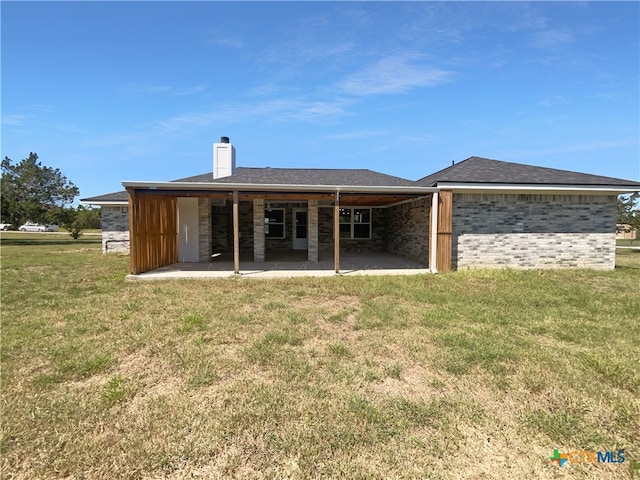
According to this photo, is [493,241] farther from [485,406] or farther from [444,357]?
Result: [485,406]

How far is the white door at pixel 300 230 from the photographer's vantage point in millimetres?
15430

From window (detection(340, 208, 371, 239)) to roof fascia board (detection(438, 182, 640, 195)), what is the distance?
20.0ft

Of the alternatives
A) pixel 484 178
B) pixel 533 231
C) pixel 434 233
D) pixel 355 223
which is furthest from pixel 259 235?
pixel 533 231

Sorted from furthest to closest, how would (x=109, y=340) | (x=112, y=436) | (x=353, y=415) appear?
1. (x=109, y=340)
2. (x=353, y=415)
3. (x=112, y=436)

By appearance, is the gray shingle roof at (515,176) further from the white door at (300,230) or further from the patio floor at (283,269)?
the white door at (300,230)

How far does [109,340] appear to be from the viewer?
14.4ft

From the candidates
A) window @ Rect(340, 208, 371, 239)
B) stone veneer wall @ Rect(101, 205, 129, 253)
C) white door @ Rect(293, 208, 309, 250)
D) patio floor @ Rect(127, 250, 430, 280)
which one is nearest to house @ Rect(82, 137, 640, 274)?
patio floor @ Rect(127, 250, 430, 280)

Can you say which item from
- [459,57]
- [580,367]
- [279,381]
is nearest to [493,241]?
[459,57]

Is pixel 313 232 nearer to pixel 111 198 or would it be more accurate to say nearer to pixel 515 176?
pixel 515 176

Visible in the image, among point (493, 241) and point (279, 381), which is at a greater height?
point (493, 241)

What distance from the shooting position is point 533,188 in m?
10.0

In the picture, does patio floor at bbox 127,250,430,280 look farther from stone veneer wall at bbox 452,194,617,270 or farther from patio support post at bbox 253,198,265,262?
stone veneer wall at bbox 452,194,617,270

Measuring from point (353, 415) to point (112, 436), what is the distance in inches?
77.3

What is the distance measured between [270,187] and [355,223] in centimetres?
742
